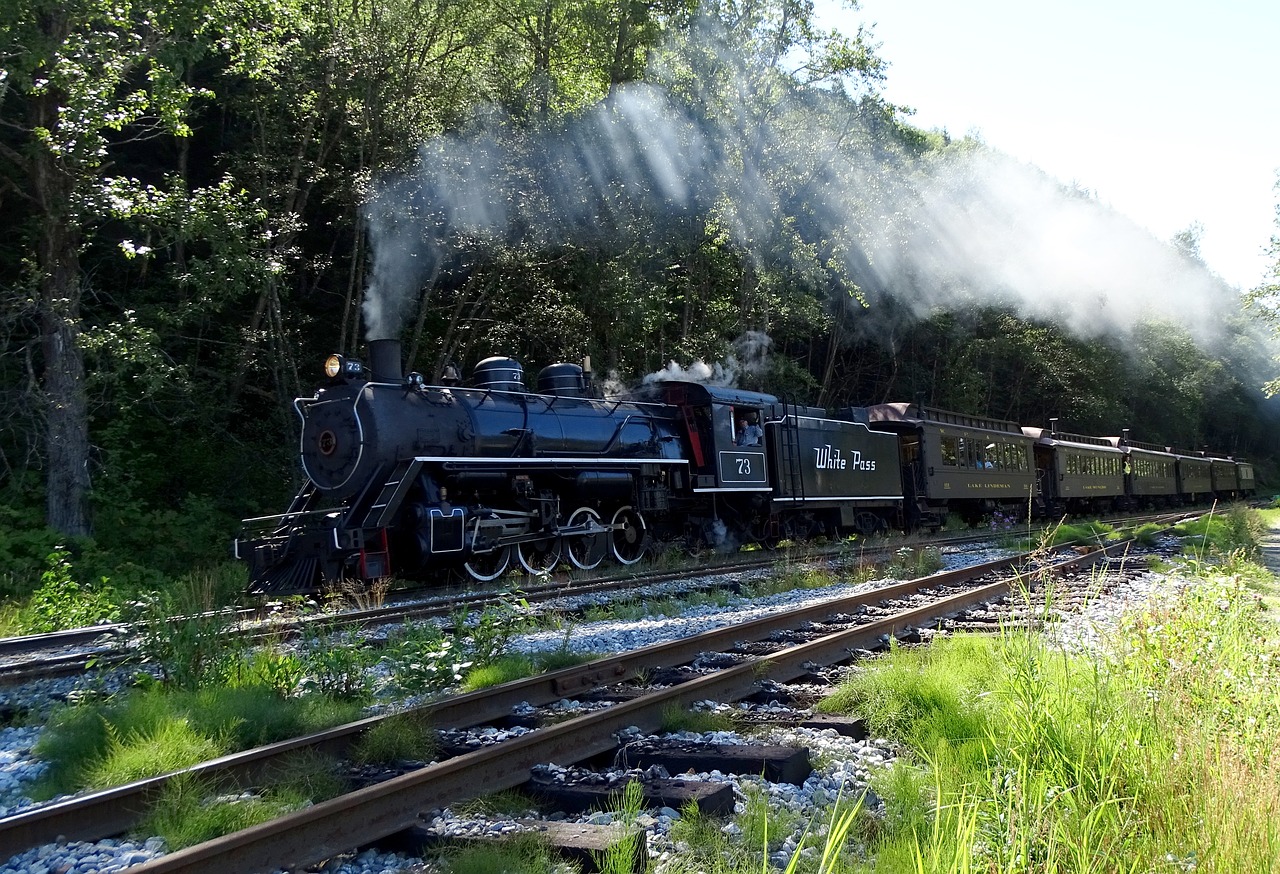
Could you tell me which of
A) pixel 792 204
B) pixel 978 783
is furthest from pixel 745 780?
pixel 792 204

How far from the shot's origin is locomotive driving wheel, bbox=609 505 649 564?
49.5ft

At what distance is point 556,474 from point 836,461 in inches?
294

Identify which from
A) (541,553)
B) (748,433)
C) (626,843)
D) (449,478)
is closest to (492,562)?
(541,553)

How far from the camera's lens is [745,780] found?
400 cm

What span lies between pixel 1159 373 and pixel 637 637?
55855 millimetres

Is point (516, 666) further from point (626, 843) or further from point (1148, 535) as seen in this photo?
point (1148, 535)

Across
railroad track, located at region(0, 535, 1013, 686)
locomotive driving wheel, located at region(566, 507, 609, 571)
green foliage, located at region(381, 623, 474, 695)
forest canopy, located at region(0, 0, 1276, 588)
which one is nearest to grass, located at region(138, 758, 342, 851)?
green foliage, located at region(381, 623, 474, 695)

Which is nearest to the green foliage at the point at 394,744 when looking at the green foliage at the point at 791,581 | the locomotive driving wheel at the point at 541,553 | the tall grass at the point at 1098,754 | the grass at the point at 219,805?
the grass at the point at 219,805

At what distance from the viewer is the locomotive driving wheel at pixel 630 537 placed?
594 inches

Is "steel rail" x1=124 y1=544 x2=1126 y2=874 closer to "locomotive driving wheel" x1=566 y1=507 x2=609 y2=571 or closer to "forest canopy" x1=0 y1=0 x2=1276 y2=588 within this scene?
"locomotive driving wheel" x1=566 y1=507 x2=609 y2=571

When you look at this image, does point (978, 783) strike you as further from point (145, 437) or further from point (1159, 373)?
point (1159, 373)

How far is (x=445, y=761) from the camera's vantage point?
4.24 m

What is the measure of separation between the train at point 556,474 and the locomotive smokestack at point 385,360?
0.02m

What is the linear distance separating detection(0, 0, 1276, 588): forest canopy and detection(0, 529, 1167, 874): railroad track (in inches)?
386
